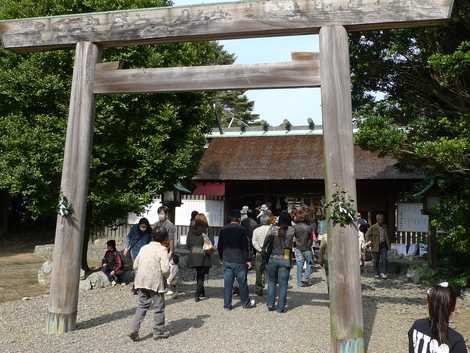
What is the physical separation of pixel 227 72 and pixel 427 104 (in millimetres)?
5170

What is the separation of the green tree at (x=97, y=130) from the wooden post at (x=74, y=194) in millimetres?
3099

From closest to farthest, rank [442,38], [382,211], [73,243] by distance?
[73,243] → [442,38] → [382,211]

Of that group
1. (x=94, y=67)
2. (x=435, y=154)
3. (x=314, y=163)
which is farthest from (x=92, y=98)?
(x=314, y=163)

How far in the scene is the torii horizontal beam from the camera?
6348 millimetres

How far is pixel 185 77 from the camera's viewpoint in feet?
23.3

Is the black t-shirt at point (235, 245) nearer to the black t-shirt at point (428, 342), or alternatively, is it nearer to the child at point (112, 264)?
the child at point (112, 264)

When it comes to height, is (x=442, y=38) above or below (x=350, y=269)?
above

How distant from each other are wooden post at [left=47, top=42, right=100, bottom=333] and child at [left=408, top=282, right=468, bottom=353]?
5.16 m

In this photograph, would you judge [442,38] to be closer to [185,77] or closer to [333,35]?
[333,35]

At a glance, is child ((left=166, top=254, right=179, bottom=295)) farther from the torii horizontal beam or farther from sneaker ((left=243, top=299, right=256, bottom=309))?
the torii horizontal beam

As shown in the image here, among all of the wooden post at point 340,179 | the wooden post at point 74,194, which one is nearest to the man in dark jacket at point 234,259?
the wooden post at point 74,194

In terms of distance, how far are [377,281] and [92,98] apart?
797cm

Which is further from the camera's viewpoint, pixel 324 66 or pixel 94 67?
pixel 94 67

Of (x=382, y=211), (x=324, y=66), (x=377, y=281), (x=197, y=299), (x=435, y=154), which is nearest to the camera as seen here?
(x=324, y=66)
